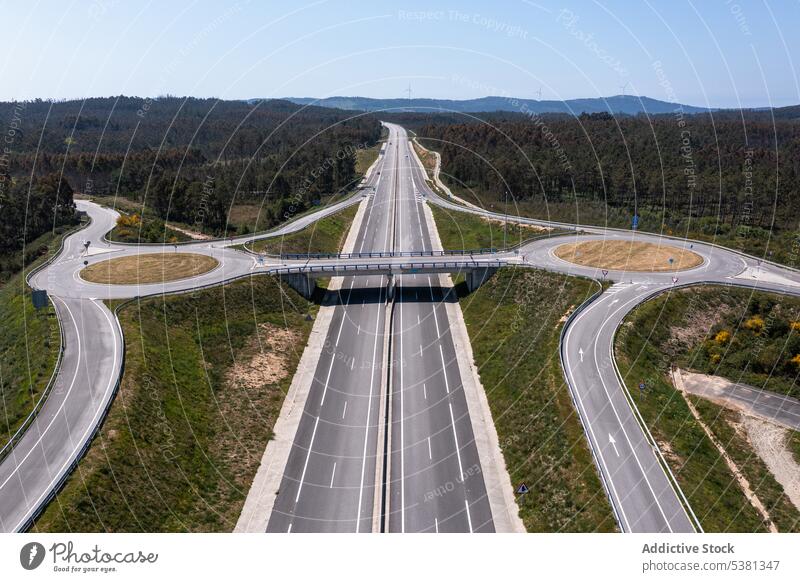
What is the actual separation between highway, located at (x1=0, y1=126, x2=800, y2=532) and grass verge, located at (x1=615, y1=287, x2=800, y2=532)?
7.93 ft

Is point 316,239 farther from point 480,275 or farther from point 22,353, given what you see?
point 22,353

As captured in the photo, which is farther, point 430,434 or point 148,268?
point 148,268

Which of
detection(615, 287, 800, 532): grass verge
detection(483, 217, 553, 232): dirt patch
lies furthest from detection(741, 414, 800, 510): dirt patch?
detection(483, 217, 553, 232): dirt patch

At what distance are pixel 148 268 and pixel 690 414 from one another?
75.2 meters

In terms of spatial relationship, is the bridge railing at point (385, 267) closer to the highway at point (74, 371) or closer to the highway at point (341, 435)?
the highway at point (341, 435)

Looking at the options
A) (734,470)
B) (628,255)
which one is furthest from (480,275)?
(734,470)

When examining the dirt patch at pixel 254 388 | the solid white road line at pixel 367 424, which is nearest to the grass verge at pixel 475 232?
the solid white road line at pixel 367 424

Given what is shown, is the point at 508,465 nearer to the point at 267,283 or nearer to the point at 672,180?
the point at 267,283

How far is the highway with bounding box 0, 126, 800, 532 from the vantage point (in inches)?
1585

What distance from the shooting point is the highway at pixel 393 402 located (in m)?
40.2

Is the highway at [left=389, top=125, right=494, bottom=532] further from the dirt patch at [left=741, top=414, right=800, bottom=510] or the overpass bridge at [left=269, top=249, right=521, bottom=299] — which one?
the dirt patch at [left=741, top=414, right=800, bottom=510]

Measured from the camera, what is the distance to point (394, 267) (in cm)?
8550
